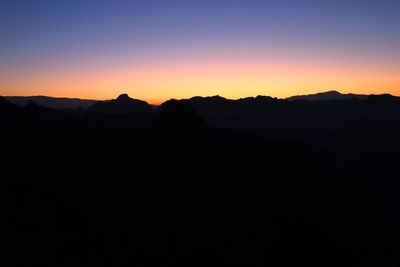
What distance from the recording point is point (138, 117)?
11525cm

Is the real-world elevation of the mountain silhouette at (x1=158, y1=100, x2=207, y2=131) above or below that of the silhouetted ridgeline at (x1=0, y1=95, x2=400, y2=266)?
above

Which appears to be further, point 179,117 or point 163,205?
point 179,117

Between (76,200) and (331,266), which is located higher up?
(76,200)

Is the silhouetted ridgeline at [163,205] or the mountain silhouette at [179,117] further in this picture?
the mountain silhouette at [179,117]

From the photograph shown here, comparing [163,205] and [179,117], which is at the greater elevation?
[179,117]

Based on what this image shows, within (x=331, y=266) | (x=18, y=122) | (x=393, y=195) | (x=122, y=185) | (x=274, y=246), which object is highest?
(x=18, y=122)

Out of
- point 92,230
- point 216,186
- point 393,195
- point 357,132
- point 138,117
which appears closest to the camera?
point 92,230

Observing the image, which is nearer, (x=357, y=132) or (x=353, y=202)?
(x=353, y=202)

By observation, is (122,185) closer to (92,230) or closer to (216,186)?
(92,230)

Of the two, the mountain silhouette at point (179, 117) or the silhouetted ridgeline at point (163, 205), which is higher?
the mountain silhouette at point (179, 117)

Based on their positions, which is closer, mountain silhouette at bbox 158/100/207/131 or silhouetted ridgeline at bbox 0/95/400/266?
silhouetted ridgeline at bbox 0/95/400/266

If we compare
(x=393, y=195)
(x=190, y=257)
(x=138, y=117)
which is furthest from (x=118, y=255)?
(x=393, y=195)

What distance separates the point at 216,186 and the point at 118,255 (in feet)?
77.5

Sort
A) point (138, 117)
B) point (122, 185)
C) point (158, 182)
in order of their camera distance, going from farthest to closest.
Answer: point (138, 117) → point (158, 182) → point (122, 185)
